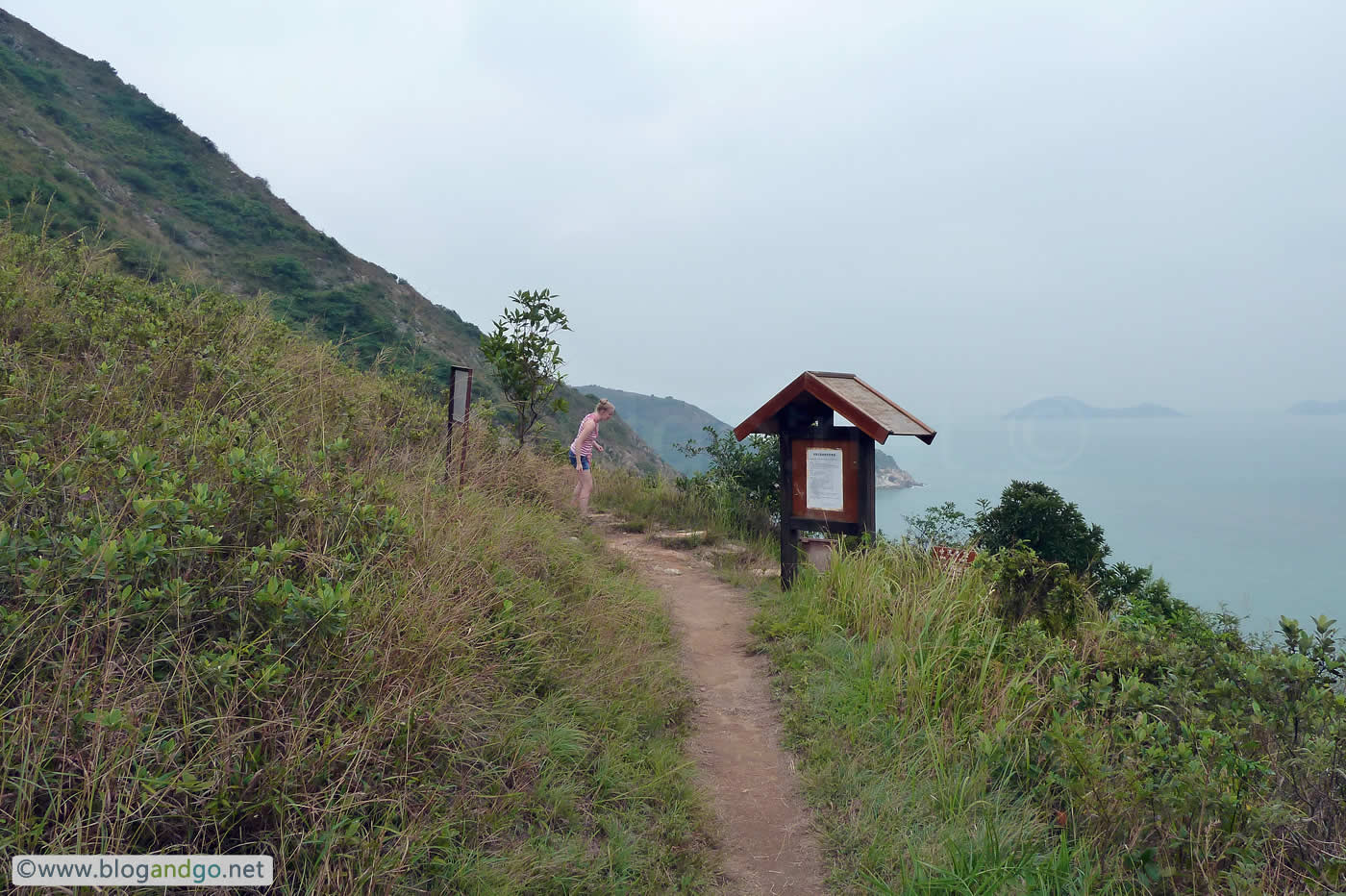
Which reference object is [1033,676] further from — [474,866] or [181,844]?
[181,844]

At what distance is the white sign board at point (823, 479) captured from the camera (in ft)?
24.4

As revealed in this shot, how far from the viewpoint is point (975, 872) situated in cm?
300

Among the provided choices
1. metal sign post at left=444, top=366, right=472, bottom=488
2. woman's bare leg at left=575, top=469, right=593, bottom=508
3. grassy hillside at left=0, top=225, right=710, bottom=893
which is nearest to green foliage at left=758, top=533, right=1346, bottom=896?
grassy hillside at left=0, top=225, right=710, bottom=893

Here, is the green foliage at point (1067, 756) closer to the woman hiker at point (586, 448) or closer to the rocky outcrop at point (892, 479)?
the rocky outcrop at point (892, 479)

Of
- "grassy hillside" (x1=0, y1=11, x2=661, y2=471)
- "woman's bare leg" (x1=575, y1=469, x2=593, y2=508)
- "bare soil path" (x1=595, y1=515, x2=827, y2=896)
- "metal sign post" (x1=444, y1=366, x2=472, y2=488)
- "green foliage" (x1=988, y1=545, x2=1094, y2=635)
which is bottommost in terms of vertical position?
"bare soil path" (x1=595, y1=515, x2=827, y2=896)

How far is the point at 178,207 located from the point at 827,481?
36422 millimetres

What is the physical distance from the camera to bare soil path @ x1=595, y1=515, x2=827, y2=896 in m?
3.41

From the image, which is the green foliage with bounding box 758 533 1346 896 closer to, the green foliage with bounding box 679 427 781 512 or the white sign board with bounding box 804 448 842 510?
the white sign board with bounding box 804 448 842 510

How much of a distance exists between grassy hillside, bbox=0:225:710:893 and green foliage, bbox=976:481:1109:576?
6993 millimetres

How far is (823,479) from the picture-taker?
24.7ft

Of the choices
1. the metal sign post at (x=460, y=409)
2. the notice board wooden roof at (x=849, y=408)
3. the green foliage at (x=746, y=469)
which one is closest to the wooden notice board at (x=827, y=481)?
the notice board wooden roof at (x=849, y=408)

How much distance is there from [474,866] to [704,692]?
275 cm

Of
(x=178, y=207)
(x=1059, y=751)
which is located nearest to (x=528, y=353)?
(x=1059, y=751)

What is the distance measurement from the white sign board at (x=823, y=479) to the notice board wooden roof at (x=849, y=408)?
480 millimetres
